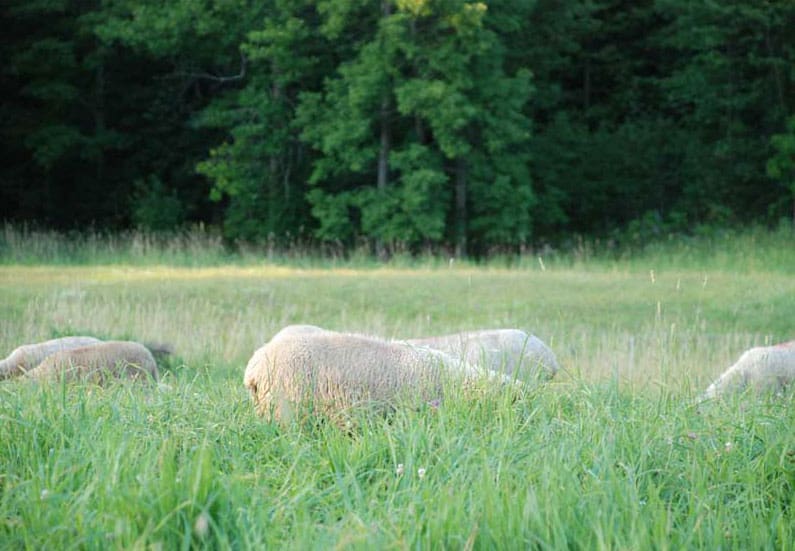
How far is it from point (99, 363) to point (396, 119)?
60.3 ft

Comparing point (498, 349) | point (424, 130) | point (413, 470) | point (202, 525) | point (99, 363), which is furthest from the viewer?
point (424, 130)

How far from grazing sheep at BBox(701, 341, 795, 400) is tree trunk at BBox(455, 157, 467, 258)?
16.7 m

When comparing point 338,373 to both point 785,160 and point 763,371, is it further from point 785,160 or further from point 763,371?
point 785,160

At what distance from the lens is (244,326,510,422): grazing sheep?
15.3 ft

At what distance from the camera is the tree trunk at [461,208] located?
2319cm

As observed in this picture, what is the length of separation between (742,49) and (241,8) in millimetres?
13577

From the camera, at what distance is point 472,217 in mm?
24047

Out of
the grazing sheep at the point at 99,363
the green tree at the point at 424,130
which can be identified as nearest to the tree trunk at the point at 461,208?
the green tree at the point at 424,130

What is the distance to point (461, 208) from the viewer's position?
23422mm

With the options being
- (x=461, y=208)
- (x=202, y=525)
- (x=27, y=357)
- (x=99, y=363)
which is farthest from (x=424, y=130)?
(x=202, y=525)

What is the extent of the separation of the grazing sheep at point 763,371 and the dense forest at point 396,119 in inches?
567

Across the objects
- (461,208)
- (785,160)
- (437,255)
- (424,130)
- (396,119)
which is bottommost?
(437,255)

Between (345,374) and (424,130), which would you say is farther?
(424,130)

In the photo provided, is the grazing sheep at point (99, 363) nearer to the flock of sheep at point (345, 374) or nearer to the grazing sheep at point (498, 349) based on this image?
the flock of sheep at point (345, 374)
